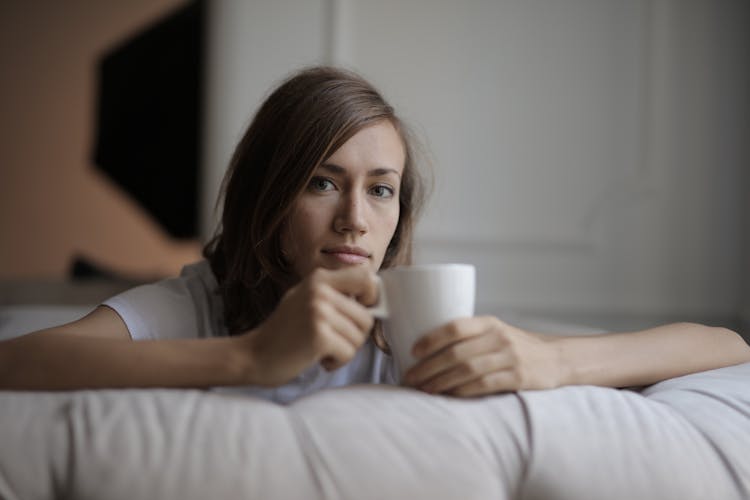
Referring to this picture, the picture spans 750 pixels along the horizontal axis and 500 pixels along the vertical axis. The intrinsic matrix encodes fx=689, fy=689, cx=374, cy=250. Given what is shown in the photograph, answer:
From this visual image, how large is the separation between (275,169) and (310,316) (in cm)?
44

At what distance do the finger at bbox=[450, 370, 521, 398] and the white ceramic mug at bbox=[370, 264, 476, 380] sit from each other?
2.4 inches

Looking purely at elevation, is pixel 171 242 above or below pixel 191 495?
below

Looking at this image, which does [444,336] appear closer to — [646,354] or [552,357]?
[552,357]

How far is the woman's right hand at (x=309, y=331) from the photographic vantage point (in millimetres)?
608

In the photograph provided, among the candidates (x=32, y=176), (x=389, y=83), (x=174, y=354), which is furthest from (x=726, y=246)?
(x=32, y=176)

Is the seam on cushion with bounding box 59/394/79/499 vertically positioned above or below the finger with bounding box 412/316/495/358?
below

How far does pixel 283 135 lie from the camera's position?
1009 millimetres

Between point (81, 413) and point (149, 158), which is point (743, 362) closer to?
point (81, 413)

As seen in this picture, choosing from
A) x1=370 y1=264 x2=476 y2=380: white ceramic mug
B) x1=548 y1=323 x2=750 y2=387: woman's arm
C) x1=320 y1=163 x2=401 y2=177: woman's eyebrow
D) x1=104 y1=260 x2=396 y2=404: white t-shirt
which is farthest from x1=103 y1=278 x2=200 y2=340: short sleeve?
x1=548 y1=323 x2=750 y2=387: woman's arm

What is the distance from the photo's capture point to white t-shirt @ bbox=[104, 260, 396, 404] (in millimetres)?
922

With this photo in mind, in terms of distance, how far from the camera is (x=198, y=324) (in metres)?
1.05

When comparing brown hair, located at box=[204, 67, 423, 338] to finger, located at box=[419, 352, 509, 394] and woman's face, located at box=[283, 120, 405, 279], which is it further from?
finger, located at box=[419, 352, 509, 394]

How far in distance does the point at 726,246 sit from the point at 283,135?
1.84 m

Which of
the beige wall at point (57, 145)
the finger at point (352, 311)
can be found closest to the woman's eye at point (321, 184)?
the finger at point (352, 311)
